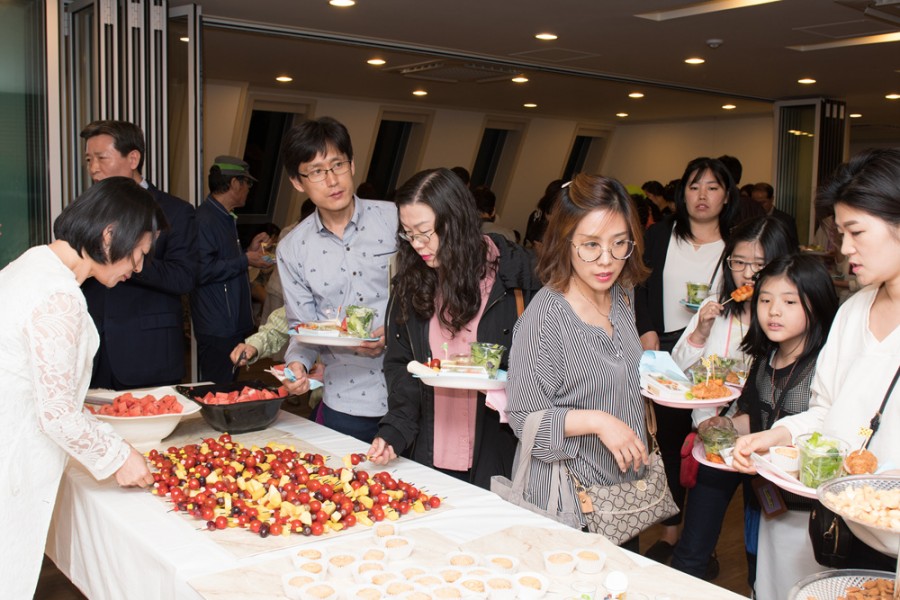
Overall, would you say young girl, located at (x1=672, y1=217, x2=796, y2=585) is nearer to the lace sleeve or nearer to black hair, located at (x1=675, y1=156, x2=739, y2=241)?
black hair, located at (x1=675, y1=156, x2=739, y2=241)

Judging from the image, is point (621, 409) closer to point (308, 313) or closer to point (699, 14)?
point (308, 313)

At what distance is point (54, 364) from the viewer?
2.11 m

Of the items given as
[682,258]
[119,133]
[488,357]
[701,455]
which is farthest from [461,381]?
[119,133]

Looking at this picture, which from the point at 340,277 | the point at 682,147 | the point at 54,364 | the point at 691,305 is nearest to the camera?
the point at 54,364

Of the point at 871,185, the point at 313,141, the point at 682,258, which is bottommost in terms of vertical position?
the point at 682,258

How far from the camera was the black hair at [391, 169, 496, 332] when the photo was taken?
7.98 ft

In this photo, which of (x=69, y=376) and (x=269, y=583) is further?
(x=69, y=376)

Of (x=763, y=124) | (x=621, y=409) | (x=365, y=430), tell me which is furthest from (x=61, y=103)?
(x=763, y=124)

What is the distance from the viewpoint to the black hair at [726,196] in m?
3.66

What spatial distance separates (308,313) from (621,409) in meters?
1.22

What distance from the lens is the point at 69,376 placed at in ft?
7.07

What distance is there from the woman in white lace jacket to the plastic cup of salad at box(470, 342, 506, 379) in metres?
0.94

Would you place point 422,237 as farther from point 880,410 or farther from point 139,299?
point 139,299

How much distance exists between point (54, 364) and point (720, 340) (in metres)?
2.09
